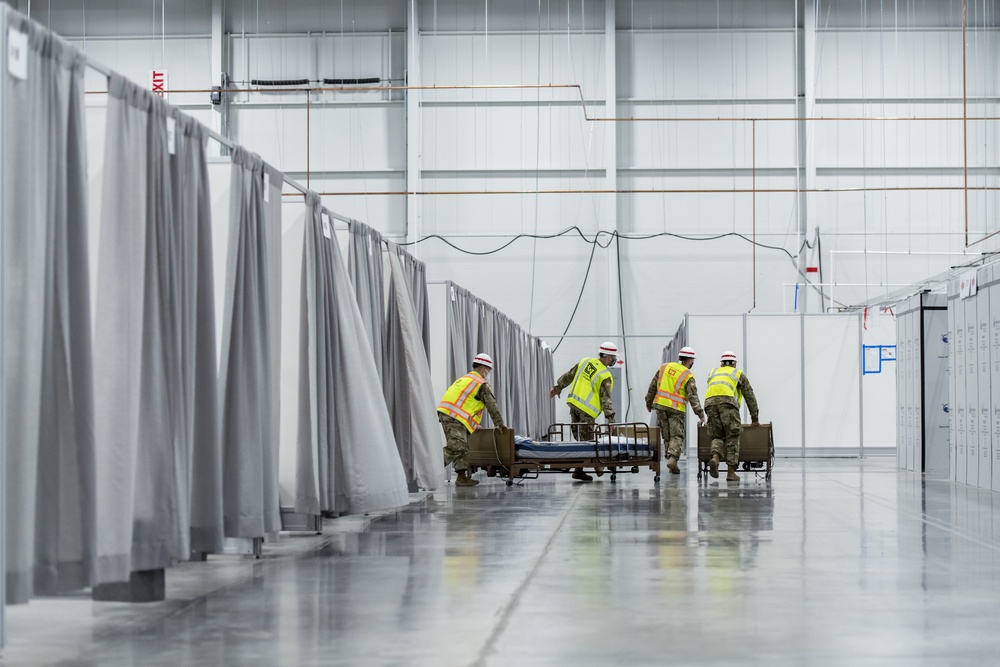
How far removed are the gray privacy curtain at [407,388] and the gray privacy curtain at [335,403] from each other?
200 cm

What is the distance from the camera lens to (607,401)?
53.2 feet

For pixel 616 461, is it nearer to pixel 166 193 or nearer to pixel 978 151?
pixel 166 193

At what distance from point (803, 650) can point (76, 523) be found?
283 cm

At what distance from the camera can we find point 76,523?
4684mm

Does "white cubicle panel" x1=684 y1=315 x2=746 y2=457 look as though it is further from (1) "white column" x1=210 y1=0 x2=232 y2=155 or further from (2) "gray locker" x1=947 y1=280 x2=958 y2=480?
(1) "white column" x1=210 y1=0 x2=232 y2=155

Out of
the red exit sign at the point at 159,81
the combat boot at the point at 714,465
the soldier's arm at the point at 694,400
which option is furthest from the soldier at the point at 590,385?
the red exit sign at the point at 159,81

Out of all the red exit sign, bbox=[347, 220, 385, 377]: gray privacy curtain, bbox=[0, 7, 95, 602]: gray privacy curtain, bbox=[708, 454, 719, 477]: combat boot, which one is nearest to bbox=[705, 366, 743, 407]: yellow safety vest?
bbox=[708, 454, 719, 477]: combat boot

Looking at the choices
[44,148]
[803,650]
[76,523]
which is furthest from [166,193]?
[803,650]

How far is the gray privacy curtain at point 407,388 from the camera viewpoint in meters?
11.0

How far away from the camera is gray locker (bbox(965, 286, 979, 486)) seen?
46.1ft

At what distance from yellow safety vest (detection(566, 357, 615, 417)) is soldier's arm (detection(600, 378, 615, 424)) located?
89 millimetres

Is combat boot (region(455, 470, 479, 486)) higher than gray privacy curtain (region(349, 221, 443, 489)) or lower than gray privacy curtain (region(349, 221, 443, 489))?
lower

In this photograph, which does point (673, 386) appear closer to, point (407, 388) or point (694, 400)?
point (694, 400)

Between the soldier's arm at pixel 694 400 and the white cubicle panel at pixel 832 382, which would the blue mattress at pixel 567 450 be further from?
the white cubicle panel at pixel 832 382
